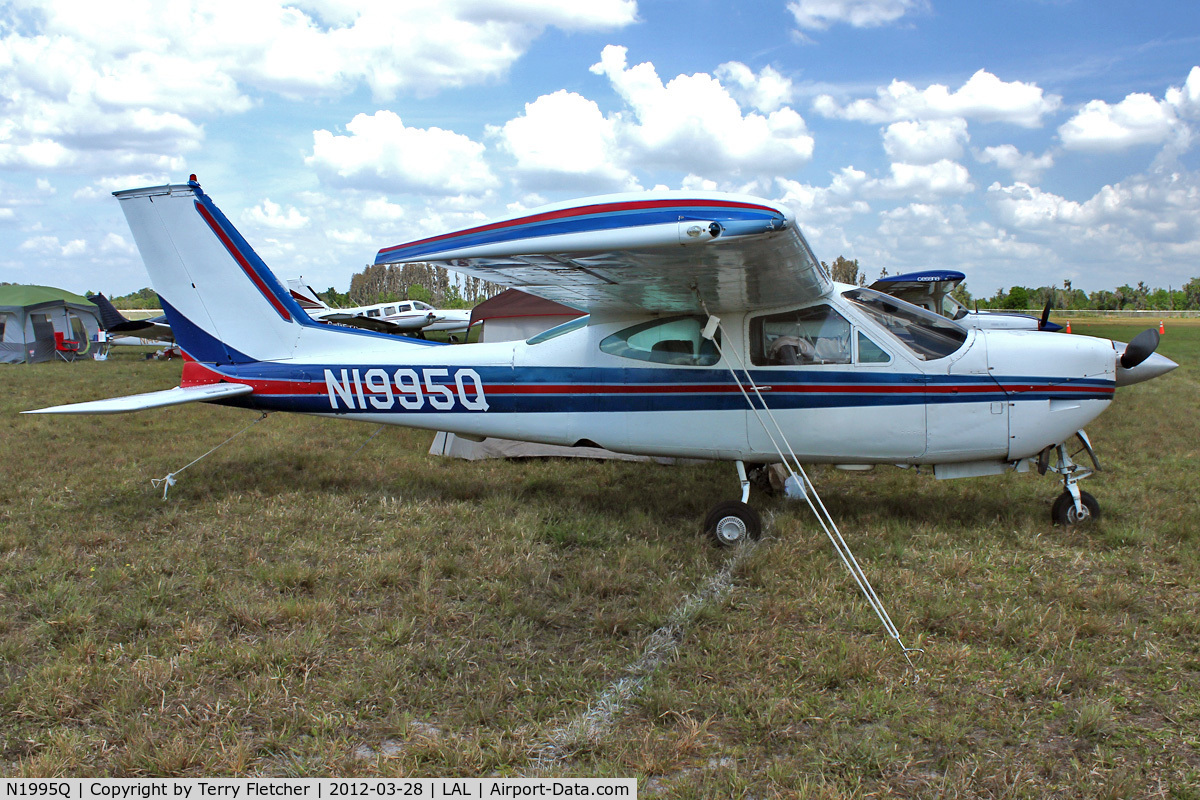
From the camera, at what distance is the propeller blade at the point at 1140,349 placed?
4.86 meters

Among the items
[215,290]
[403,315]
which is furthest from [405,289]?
[215,290]

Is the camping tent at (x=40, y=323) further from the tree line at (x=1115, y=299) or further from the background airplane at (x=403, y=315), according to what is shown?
the tree line at (x=1115, y=299)

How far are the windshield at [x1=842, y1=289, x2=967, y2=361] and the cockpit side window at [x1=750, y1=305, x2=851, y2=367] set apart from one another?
250 mm

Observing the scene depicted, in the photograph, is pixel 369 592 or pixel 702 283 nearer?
pixel 369 592

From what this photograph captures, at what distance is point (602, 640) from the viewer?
361cm

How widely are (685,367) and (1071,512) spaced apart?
3029 millimetres

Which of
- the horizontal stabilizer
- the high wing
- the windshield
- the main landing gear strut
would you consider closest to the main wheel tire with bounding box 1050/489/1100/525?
the main landing gear strut

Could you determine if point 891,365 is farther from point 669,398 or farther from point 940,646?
point 940,646

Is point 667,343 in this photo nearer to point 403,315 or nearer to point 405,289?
point 403,315

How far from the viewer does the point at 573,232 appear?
3486 mm

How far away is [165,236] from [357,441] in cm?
365

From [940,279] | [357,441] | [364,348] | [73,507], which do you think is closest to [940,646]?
[364,348]
